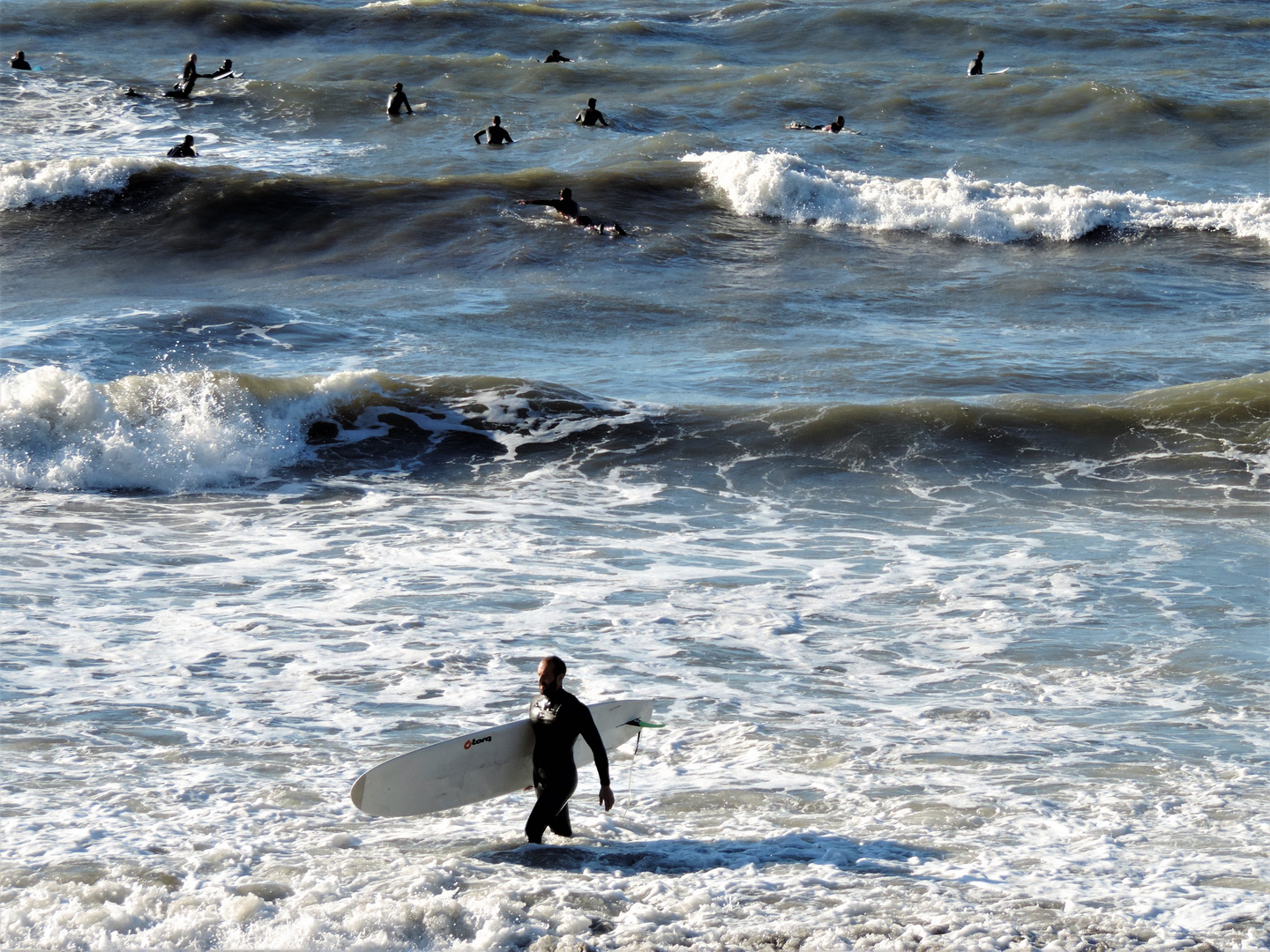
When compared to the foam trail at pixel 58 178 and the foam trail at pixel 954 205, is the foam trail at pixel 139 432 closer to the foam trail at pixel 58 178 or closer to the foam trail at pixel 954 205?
the foam trail at pixel 58 178

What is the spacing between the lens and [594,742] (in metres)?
5.59

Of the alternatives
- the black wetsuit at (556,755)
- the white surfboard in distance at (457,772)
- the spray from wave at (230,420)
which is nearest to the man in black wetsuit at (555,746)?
the black wetsuit at (556,755)

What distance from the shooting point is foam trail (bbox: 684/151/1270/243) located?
20859mm

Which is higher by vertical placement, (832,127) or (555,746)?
(832,127)

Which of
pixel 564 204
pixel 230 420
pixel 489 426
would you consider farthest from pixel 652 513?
pixel 564 204

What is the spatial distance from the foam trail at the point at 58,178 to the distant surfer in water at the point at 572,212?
696 cm

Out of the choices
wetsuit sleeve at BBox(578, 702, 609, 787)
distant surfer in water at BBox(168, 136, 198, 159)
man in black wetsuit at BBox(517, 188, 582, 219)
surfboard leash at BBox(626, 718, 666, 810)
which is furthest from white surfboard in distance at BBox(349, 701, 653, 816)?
distant surfer in water at BBox(168, 136, 198, 159)

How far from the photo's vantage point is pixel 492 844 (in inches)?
225

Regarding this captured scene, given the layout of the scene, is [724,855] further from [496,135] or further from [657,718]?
[496,135]

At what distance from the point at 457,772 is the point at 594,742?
0.67m

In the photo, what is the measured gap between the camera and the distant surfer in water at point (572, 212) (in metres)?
20.3

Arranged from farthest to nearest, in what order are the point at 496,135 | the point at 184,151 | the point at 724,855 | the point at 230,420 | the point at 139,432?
the point at 496,135 → the point at 184,151 → the point at 230,420 → the point at 139,432 → the point at 724,855

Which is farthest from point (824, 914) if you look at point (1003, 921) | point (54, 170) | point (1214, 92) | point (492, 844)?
point (1214, 92)

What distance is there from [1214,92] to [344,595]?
26180 millimetres
